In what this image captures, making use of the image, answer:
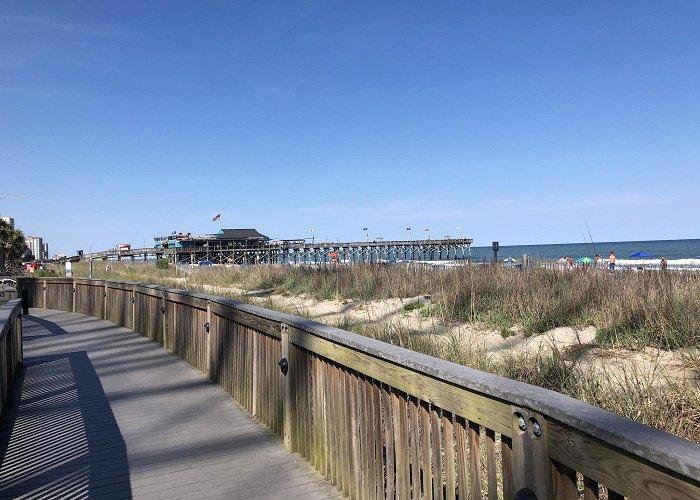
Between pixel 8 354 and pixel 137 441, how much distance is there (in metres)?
2.72

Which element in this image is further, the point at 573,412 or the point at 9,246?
the point at 9,246

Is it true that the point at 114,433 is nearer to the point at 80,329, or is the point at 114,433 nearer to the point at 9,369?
the point at 9,369

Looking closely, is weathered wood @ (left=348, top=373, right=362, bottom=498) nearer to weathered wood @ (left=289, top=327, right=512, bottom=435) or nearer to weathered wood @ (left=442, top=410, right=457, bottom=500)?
weathered wood @ (left=289, top=327, right=512, bottom=435)

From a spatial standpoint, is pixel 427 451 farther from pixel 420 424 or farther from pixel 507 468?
pixel 507 468

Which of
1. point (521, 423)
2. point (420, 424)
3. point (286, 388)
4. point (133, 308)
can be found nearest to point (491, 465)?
point (521, 423)

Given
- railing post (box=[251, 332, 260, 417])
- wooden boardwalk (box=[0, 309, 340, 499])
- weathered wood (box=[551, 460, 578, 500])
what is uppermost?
weathered wood (box=[551, 460, 578, 500])

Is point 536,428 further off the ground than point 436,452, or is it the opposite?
point 536,428

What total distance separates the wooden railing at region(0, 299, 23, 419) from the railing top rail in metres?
4.24

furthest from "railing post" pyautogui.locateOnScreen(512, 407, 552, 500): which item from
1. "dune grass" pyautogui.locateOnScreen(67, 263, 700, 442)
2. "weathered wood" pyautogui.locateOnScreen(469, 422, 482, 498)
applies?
"dune grass" pyautogui.locateOnScreen(67, 263, 700, 442)

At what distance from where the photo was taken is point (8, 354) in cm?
644

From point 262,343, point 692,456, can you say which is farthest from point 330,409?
point 692,456

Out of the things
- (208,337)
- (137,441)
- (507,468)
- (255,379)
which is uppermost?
(507,468)

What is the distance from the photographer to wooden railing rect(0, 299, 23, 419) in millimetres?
5496

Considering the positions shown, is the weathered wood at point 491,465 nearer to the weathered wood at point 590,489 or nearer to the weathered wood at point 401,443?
the weathered wood at point 590,489
